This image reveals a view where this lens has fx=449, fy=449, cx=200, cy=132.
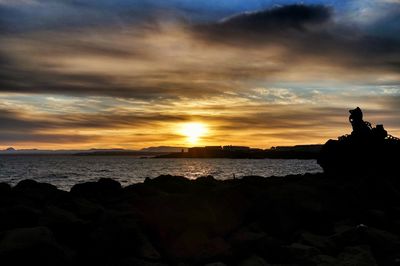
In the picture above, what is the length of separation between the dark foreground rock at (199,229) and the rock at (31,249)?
19 mm

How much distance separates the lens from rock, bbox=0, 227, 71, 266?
351 inches

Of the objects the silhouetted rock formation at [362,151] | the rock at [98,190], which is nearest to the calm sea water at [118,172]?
the silhouetted rock formation at [362,151]

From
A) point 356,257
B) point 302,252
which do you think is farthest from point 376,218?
point 302,252

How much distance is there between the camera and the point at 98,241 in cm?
1033

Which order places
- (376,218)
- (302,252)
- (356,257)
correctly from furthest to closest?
1. (376,218)
2. (302,252)
3. (356,257)

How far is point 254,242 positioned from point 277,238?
143 centimetres

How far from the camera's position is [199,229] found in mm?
11578

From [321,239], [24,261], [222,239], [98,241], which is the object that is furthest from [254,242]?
[24,261]

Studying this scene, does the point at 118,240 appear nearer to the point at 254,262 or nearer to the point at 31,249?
the point at 31,249

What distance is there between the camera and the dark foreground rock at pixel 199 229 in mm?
10281

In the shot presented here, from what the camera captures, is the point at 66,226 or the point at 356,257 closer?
the point at 356,257

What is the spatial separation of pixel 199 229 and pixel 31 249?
4.22 m

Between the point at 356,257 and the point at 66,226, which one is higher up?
the point at 66,226

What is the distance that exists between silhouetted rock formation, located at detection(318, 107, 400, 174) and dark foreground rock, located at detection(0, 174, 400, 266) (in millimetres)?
17078
